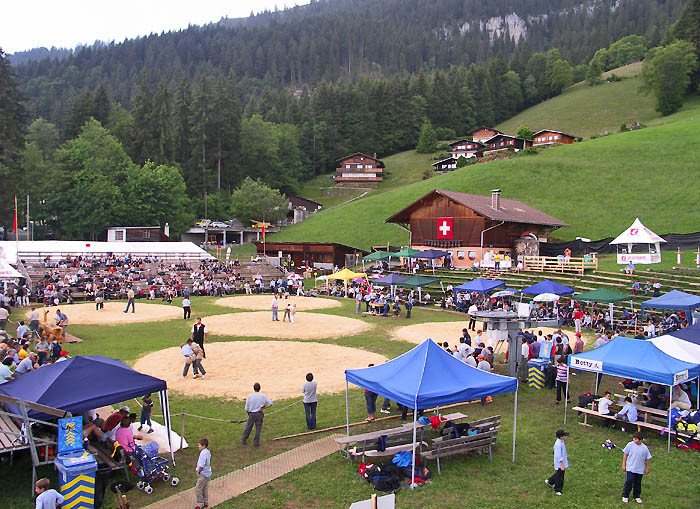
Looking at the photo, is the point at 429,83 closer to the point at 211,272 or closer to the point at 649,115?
the point at 649,115

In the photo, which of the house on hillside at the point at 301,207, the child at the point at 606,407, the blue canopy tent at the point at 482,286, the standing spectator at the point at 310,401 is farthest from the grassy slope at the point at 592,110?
the standing spectator at the point at 310,401

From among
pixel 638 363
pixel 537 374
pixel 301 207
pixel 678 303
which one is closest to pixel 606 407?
pixel 638 363

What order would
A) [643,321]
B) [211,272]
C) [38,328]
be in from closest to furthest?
1. [38,328]
2. [643,321]
3. [211,272]

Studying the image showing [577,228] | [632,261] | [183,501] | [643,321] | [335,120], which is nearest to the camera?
[183,501]

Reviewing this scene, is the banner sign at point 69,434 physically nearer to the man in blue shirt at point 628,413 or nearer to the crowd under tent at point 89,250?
the man in blue shirt at point 628,413

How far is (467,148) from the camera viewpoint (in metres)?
102

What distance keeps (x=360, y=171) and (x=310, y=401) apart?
9016cm

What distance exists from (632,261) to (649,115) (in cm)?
7226

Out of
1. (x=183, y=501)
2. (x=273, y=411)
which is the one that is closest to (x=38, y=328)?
(x=273, y=411)

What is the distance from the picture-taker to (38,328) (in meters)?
23.8

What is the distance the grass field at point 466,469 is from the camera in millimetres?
9322

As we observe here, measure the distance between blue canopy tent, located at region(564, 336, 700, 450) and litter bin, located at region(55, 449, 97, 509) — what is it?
11219 mm

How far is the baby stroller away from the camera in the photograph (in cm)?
956

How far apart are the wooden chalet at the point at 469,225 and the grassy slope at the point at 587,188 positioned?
272 inches
